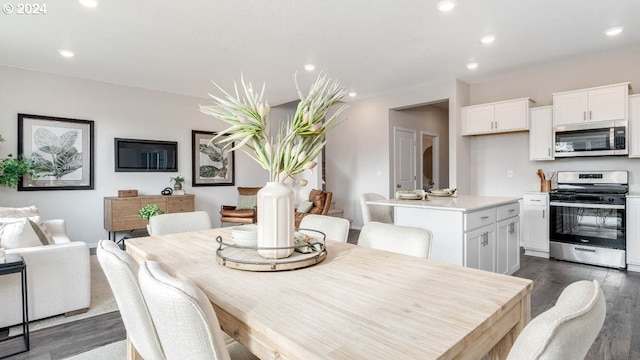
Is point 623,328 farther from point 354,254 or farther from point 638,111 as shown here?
point 638,111

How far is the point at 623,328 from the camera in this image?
95.3 inches

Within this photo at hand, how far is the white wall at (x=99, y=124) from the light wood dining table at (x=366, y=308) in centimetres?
470

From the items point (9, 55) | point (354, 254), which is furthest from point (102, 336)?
point (9, 55)

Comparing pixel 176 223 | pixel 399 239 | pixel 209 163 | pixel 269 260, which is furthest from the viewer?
pixel 209 163

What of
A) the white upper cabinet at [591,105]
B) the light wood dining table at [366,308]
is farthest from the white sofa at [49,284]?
the white upper cabinet at [591,105]

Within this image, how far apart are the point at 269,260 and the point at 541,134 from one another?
4.74 metres

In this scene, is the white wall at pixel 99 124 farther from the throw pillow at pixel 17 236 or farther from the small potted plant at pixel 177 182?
the throw pillow at pixel 17 236

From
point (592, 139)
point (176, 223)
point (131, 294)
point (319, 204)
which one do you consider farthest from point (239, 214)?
point (592, 139)

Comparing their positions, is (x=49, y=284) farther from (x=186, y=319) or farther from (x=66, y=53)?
(x=66, y=53)

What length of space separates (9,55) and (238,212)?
12.0 feet

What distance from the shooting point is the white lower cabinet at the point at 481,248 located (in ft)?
9.16

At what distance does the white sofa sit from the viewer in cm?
235

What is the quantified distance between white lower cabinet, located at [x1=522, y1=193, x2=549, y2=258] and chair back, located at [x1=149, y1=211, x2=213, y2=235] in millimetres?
4126

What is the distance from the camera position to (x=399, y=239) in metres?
1.71
